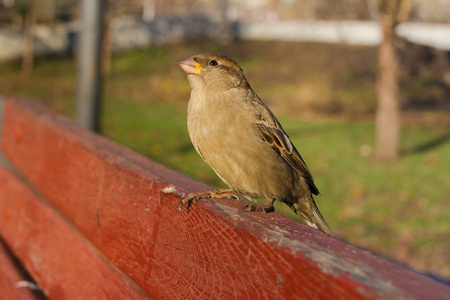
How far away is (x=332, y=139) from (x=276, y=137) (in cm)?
924

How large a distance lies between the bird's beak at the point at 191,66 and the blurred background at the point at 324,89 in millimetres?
3414

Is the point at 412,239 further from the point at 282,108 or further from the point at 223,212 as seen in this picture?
the point at 282,108

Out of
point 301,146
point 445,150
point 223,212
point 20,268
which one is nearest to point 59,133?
point 20,268

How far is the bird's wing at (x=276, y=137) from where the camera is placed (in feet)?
8.49

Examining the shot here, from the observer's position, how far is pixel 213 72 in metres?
2.84

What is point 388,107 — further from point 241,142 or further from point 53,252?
point 53,252

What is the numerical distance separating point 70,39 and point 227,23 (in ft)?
32.8

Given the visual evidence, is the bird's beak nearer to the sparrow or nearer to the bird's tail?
the sparrow

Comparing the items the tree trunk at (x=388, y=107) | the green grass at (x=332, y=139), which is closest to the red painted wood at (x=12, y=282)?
the green grass at (x=332, y=139)

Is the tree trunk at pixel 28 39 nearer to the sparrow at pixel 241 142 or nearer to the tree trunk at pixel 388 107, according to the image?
the tree trunk at pixel 388 107

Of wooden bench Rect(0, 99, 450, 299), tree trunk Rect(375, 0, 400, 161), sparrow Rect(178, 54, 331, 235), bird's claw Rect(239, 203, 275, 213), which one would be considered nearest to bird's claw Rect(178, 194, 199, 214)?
wooden bench Rect(0, 99, 450, 299)

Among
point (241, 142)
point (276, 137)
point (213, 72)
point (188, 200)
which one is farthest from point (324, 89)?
point (188, 200)

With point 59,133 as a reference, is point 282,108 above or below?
below

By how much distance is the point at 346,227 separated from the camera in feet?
22.9
